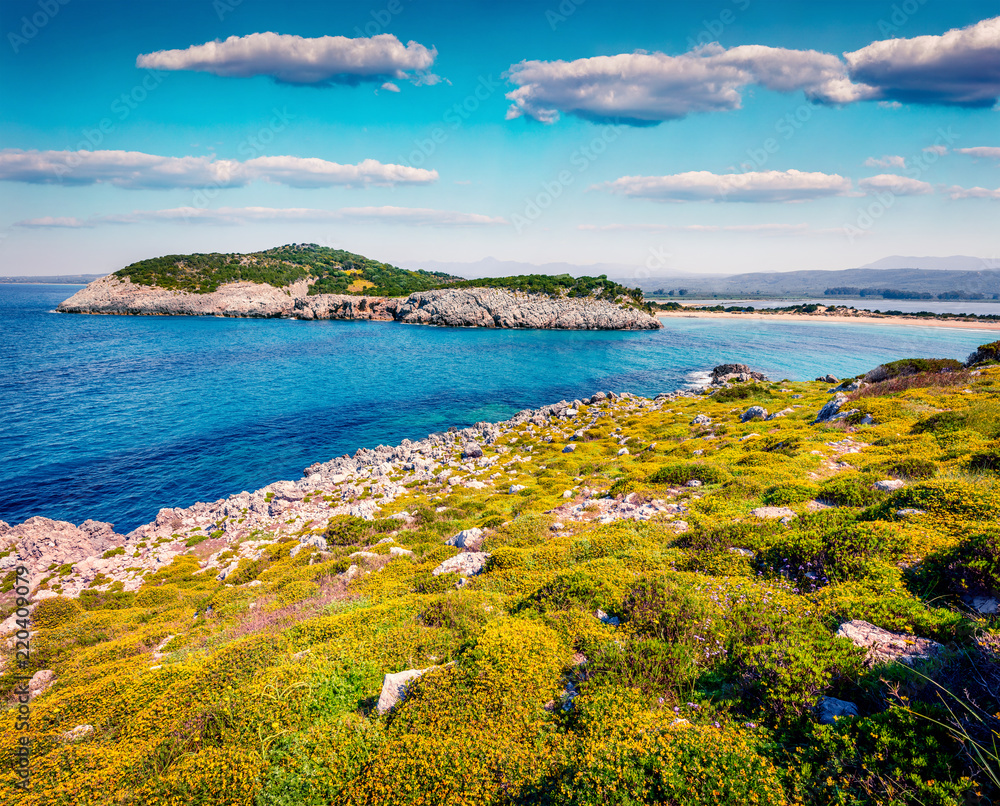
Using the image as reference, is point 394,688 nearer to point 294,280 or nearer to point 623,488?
point 623,488

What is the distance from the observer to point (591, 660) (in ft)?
23.1

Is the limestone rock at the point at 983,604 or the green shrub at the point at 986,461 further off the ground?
the green shrub at the point at 986,461

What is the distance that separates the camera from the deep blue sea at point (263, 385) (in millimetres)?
30234

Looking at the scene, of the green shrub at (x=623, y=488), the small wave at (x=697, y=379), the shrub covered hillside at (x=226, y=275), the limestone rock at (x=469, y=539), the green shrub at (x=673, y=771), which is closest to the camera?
the green shrub at (x=673, y=771)

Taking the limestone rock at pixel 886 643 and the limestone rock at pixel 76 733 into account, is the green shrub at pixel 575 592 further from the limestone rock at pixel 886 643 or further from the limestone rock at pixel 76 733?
the limestone rock at pixel 76 733

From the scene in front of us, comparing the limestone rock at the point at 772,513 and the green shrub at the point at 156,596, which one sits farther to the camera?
the green shrub at the point at 156,596

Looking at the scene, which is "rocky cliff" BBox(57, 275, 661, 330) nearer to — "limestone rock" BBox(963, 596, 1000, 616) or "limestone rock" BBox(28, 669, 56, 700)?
"limestone rock" BBox(28, 669, 56, 700)

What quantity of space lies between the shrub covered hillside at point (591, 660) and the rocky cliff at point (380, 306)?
12643cm

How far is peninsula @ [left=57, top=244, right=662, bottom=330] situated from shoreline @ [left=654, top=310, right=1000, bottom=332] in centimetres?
3723

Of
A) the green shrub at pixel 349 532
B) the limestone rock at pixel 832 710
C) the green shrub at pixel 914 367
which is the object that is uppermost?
the green shrub at pixel 914 367

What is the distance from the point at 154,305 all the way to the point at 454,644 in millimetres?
197159

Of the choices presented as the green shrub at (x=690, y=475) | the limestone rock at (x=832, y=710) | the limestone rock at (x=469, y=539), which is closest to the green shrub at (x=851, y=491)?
the green shrub at (x=690, y=475)

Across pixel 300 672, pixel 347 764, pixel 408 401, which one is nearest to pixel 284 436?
pixel 408 401

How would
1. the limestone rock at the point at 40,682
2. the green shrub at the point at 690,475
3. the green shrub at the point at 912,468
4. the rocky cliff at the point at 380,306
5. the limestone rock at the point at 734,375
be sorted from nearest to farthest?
the limestone rock at the point at 40,682 → the green shrub at the point at 912,468 → the green shrub at the point at 690,475 → the limestone rock at the point at 734,375 → the rocky cliff at the point at 380,306
